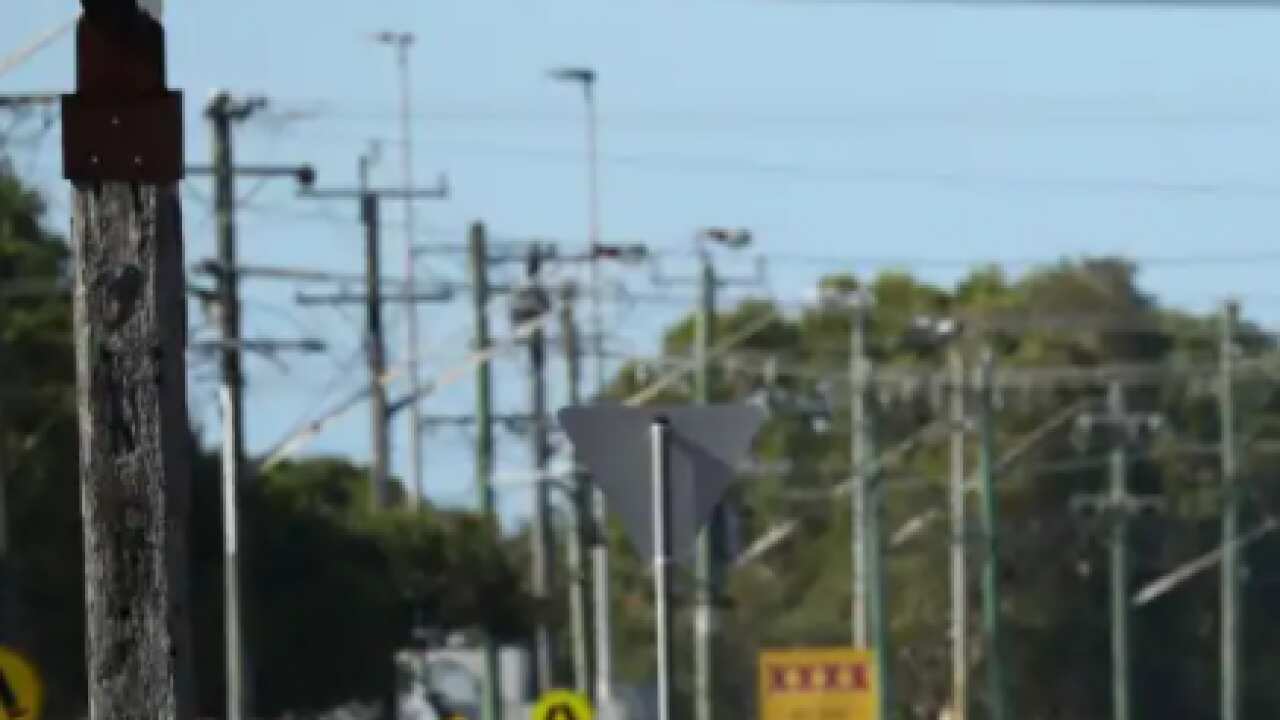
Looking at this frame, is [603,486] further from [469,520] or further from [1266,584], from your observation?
[1266,584]

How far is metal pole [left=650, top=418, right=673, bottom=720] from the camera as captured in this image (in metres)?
18.1

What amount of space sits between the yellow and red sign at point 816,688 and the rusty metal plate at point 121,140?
85.0ft

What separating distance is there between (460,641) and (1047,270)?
87.4 feet

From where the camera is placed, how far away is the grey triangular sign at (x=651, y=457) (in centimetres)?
1838

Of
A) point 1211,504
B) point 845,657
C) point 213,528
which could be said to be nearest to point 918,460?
point 1211,504

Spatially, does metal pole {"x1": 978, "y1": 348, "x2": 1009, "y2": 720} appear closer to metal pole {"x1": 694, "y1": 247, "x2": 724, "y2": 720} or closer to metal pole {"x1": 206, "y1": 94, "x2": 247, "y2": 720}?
metal pole {"x1": 694, "y1": 247, "x2": 724, "y2": 720}

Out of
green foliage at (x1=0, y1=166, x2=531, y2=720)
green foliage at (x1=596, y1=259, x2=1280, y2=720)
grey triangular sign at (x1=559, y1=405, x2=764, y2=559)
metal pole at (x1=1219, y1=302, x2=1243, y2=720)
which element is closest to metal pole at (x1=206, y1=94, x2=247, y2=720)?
green foliage at (x1=0, y1=166, x2=531, y2=720)

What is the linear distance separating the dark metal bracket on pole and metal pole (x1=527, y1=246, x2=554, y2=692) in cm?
4876

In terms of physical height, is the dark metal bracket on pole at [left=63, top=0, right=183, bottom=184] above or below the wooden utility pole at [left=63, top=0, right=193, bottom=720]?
above

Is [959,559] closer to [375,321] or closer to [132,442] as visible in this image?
[375,321]

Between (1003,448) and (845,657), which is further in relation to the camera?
(1003,448)

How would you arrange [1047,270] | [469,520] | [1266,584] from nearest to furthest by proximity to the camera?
[469,520]
[1266,584]
[1047,270]

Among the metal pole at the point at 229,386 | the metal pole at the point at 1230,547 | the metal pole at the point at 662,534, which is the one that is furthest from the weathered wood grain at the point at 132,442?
the metal pole at the point at 1230,547

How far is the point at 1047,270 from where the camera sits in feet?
298
